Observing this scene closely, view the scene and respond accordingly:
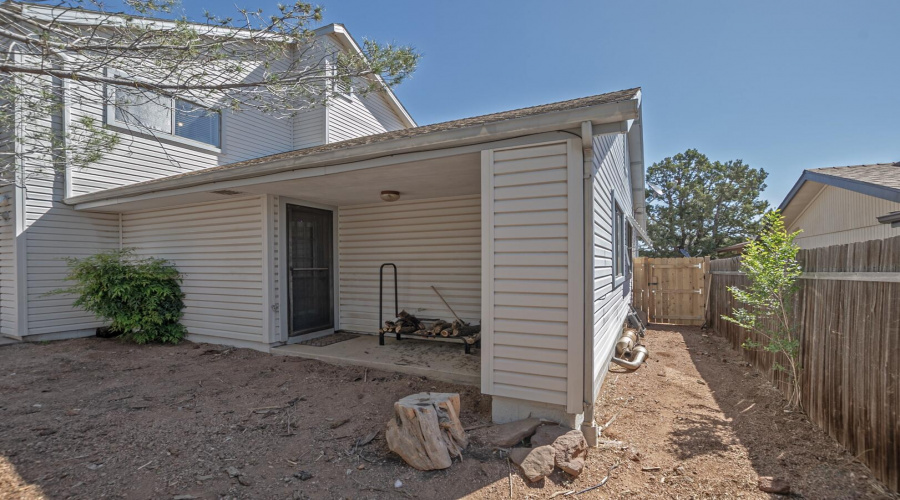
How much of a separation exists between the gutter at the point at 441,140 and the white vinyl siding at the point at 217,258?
0.85 m

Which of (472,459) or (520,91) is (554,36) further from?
(472,459)

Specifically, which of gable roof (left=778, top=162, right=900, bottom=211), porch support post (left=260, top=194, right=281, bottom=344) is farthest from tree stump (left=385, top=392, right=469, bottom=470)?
gable roof (left=778, top=162, right=900, bottom=211)

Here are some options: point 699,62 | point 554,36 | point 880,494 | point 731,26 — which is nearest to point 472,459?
point 880,494

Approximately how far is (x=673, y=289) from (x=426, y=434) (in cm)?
821

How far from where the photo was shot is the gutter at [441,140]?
2.77 meters

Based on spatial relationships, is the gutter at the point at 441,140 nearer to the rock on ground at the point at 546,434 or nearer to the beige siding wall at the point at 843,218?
the rock on ground at the point at 546,434

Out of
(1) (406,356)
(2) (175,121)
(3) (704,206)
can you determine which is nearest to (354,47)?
(2) (175,121)

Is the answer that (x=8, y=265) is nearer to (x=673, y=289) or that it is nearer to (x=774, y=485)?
(x=774, y=485)

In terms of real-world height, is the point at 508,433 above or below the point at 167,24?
below

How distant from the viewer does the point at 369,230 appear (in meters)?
6.24

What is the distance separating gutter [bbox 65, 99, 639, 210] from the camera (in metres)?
2.77

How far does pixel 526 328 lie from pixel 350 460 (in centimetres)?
155

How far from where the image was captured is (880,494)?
88.5 inches

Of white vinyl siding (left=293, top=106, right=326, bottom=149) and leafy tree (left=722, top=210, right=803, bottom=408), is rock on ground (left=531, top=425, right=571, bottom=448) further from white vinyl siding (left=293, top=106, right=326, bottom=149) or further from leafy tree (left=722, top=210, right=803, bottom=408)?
white vinyl siding (left=293, top=106, right=326, bottom=149)
